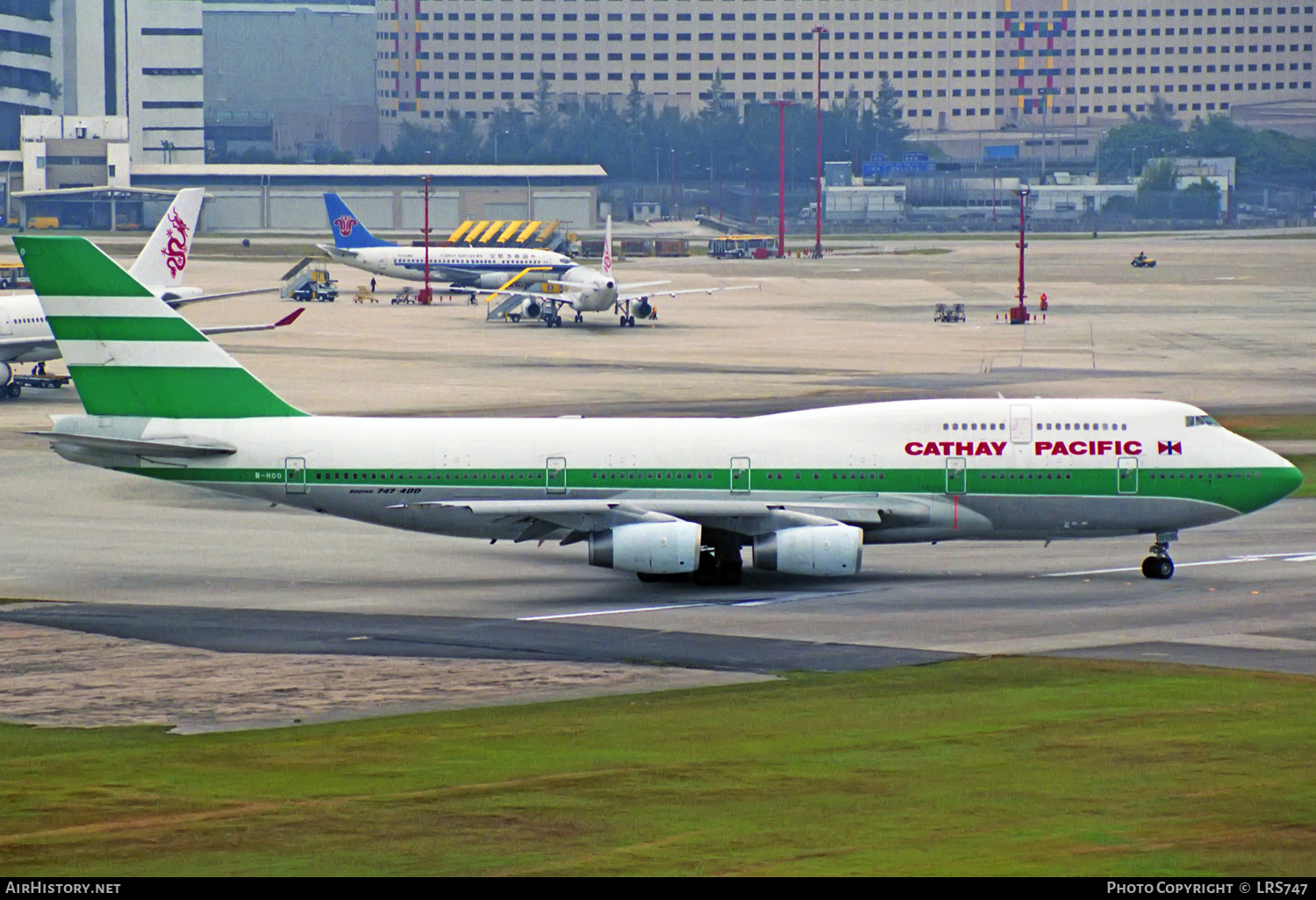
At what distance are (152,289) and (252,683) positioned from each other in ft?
171

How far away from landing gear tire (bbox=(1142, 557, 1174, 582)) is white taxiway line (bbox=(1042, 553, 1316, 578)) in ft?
4.23

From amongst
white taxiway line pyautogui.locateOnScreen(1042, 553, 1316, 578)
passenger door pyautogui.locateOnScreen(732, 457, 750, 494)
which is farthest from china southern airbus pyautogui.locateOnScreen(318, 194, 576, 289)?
passenger door pyautogui.locateOnScreen(732, 457, 750, 494)

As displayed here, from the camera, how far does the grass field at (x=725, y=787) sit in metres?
20.0

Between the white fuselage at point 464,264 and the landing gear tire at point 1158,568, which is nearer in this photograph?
the landing gear tire at point 1158,568

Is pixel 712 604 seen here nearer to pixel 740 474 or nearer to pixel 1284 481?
pixel 740 474

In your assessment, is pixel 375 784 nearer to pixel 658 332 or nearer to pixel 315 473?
pixel 315 473

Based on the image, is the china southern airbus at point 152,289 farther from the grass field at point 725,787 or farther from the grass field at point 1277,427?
the grass field at point 725,787

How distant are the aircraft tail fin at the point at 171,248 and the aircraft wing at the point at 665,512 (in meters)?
50.6

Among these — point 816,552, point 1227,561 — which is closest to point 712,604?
point 816,552

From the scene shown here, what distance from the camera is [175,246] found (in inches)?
3583

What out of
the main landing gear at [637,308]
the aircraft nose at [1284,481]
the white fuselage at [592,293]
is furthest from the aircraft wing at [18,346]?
the aircraft nose at [1284,481]

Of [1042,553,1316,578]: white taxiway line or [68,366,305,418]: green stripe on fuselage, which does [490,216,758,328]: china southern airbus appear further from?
[68,366,305,418]: green stripe on fuselage

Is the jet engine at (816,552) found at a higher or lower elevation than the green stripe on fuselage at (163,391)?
lower
